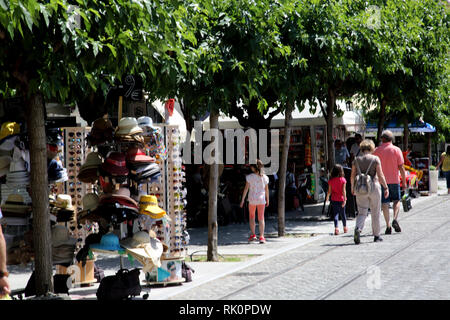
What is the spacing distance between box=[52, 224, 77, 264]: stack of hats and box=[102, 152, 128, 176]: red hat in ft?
3.74

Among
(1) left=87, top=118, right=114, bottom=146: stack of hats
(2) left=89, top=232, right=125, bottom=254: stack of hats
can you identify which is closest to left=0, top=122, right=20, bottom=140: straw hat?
(1) left=87, top=118, right=114, bottom=146: stack of hats

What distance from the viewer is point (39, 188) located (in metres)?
8.31

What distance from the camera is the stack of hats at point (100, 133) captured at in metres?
9.05

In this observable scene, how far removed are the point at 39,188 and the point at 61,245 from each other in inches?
43.9

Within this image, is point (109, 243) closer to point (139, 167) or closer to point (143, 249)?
point (143, 249)

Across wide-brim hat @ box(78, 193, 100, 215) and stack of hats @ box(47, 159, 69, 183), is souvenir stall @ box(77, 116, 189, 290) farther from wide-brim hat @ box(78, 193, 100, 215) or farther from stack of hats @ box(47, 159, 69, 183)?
stack of hats @ box(47, 159, 69, 183)

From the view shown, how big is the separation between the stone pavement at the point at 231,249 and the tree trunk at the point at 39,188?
1.07m

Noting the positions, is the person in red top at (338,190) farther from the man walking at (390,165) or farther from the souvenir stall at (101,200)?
the souvenir stall at (101,200)

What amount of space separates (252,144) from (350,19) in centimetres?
662

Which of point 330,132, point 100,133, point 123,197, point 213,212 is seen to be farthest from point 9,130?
point 330,132

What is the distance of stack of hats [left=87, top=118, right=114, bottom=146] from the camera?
9.05m

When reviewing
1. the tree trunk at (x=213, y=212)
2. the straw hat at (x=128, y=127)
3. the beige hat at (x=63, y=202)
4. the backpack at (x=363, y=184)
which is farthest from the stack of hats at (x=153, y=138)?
the backpack at (x=363, y=184)
